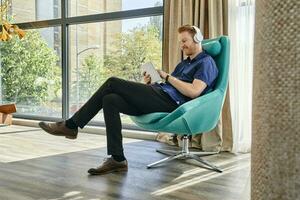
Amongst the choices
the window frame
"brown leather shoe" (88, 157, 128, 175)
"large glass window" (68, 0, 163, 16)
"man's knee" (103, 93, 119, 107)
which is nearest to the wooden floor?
"brown leather shoe" (88, 157, 128, 175)

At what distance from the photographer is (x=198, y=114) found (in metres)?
2.23

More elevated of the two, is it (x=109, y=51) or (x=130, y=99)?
(x=109, y=51)

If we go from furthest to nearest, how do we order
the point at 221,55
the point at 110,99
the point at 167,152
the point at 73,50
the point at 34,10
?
the point at 34,10, the point at 73,50, the point at 167,152, the point at 221,55, the point at 110,99

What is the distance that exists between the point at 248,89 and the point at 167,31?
1.05 meters

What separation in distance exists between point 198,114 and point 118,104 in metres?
0.55

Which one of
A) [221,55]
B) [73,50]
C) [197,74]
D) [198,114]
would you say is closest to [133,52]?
[73,50]

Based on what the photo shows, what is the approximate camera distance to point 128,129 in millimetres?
Answer: 3994

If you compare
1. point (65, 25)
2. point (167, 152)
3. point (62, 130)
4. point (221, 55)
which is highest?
point (65, 25)

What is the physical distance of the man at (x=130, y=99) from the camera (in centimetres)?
223

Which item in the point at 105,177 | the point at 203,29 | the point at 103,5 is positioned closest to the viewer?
the point at 105,177

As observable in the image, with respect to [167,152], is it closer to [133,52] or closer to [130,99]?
[130,99]

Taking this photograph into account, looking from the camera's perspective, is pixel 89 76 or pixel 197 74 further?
pixel 89 76

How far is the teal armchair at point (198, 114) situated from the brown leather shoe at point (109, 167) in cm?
24

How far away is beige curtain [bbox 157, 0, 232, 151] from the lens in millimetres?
3078
